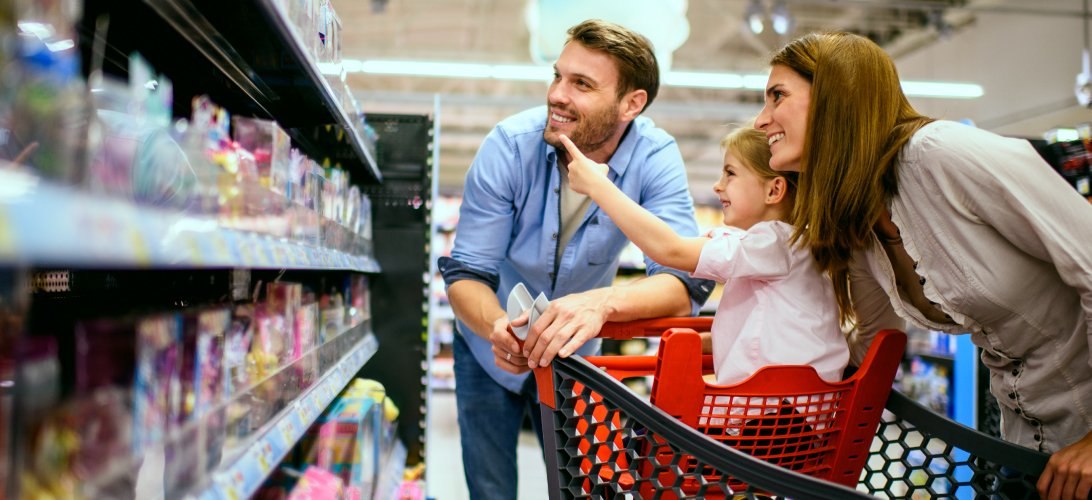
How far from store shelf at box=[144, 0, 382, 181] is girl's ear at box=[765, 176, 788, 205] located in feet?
3.35

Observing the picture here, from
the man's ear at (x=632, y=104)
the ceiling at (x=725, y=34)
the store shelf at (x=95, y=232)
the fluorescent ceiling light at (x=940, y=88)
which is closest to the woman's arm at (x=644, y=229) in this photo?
the man's ear at (x=632, y=104)

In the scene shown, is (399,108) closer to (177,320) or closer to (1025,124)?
(1025,124)

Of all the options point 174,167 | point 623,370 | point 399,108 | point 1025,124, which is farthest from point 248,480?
point 399,108

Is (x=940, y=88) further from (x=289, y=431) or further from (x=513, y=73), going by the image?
(x=289, y=431)

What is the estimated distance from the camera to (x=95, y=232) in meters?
0.62

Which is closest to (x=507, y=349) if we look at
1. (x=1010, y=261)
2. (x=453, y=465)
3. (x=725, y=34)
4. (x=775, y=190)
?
(x=775, y=190)

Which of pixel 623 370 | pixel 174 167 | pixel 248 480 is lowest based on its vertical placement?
pixel 248 480

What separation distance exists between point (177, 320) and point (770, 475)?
817 millimetres

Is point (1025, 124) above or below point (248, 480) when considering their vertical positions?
above

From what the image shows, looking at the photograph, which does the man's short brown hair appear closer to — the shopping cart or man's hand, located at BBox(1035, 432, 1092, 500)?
the shopping cart

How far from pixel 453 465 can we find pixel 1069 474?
4.27 m

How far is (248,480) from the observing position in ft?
3.47

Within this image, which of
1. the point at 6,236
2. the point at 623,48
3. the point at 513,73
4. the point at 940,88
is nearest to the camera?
the point at 6,236

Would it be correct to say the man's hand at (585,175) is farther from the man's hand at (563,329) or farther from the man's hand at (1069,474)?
the man's hand at (1069,474)
